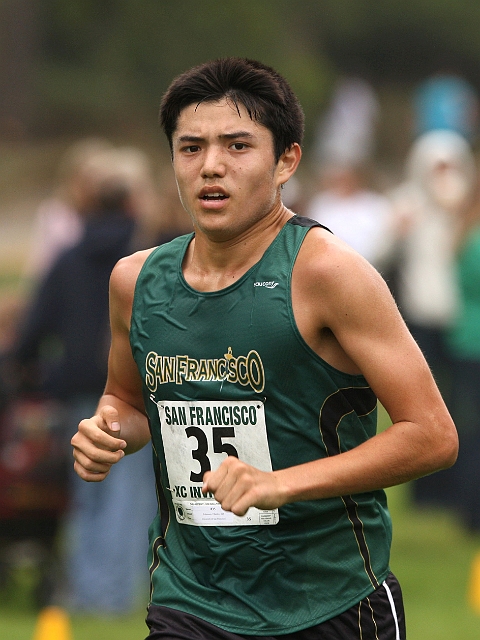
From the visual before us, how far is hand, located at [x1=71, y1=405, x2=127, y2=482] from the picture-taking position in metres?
3.54

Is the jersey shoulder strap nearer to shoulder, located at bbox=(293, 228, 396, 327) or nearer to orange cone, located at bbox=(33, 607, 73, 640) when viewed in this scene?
shoulder, located at bbox=(293, 228, 396, 327)

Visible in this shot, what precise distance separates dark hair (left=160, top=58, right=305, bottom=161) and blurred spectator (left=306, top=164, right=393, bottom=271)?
21.6 feet

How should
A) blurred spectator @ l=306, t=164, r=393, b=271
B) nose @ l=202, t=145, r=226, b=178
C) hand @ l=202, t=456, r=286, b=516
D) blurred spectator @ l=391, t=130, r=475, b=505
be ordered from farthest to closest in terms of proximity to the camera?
blurred spectator @ l=306, t=164, r=393, b=271 < blurred spectator @ l=391, t=130, r=475, b=505 < nose @ l=202, t=145, r=226, b=178 < hand @ l=202, t=456, r=286, b=516

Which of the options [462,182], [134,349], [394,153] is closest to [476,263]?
[462,182]

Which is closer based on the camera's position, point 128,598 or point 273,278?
point 273,278

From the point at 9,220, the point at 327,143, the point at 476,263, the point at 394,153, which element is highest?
the point at 394,153

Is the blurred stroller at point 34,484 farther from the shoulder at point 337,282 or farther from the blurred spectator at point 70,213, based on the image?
the shoulder at point 337,282

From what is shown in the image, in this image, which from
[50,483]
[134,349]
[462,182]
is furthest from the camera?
[462,182]

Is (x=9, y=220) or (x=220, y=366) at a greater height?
(x=9, y=220)

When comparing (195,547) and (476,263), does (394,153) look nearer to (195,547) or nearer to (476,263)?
(476,263)

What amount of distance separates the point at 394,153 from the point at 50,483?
33.2 meters

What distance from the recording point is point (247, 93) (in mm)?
3709

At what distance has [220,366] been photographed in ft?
12.0

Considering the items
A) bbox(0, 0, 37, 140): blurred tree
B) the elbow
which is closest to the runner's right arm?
the elbow
